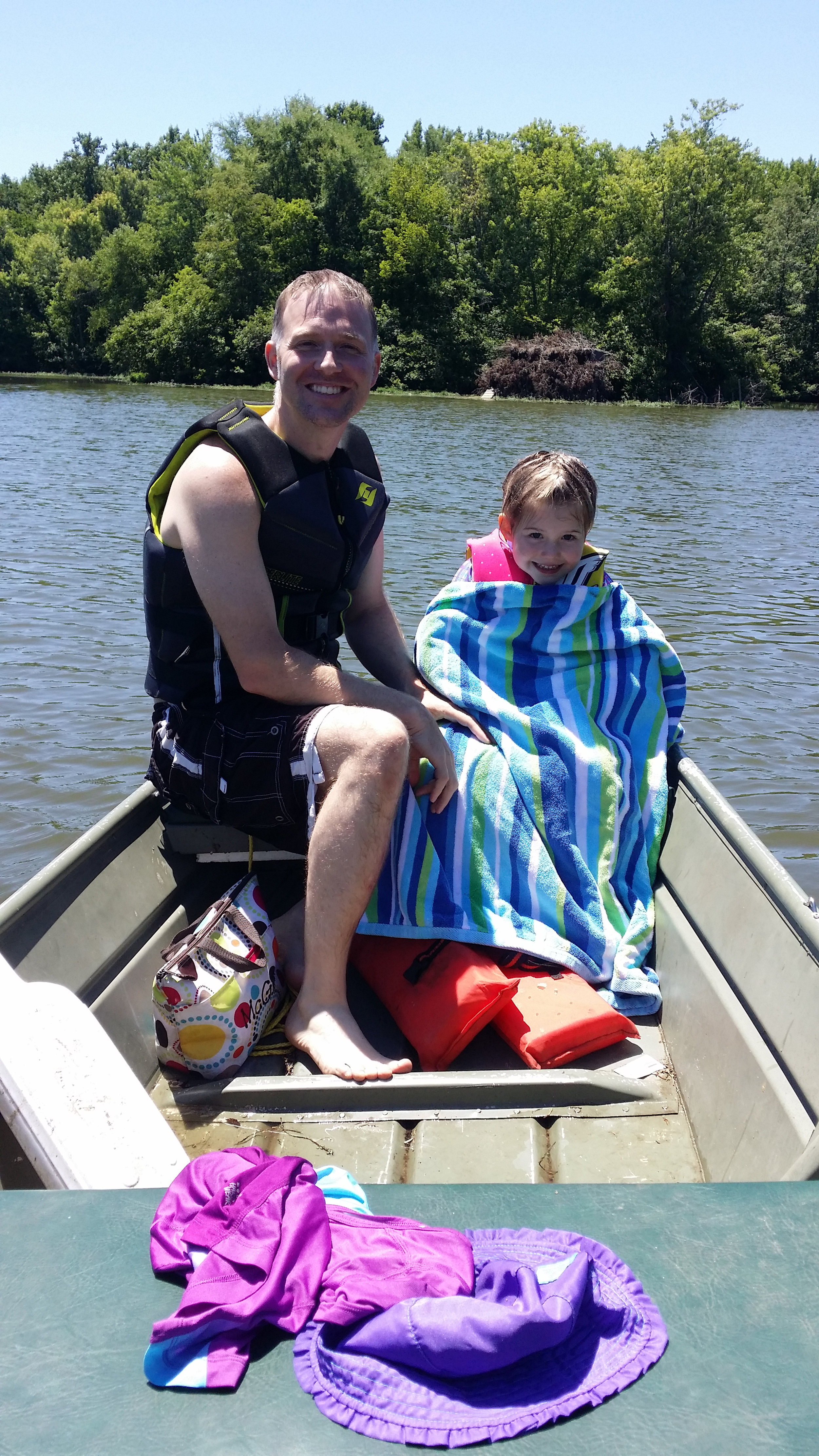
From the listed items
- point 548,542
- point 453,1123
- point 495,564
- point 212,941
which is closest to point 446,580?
point 495,564

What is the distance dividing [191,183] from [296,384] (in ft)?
173

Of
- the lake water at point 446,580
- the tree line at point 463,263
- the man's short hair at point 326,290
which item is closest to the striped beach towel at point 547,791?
the man's short hair at point 326,290

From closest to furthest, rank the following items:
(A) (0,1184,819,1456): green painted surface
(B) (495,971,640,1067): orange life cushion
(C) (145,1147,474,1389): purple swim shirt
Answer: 1. (A) (0,1184,819,1456): green painted surface
2. (C) (145,1147,474,1389): purple swim shirt
3. (B) (495,971,640,1067): orange life cushion

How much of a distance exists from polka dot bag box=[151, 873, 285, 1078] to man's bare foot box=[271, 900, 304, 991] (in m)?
0.13

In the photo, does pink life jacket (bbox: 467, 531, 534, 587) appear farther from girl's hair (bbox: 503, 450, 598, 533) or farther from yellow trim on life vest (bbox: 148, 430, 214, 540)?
yellow trim on life vest (bbox: 148, 430, 214, 540)

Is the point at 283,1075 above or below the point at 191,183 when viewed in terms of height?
below

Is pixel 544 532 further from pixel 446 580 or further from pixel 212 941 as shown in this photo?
pixel 446 580

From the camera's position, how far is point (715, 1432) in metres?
1.01

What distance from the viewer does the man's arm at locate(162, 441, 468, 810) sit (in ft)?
8.20

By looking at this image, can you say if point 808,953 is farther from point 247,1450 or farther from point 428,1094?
point 247,1450

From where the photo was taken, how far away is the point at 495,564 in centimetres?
320

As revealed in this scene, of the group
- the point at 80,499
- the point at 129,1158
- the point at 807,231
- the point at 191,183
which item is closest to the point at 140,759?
the point at 129,1158

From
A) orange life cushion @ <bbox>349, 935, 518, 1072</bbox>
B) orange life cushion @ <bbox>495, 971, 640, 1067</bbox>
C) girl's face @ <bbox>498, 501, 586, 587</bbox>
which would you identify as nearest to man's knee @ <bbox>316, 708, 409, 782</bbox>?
orange life cushion @ <bbox>349, 935, 518, 1072</bbox>

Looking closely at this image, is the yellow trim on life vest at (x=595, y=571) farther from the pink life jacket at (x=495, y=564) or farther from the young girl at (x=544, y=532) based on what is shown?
the pink life jacket at (x=495, y=564)
